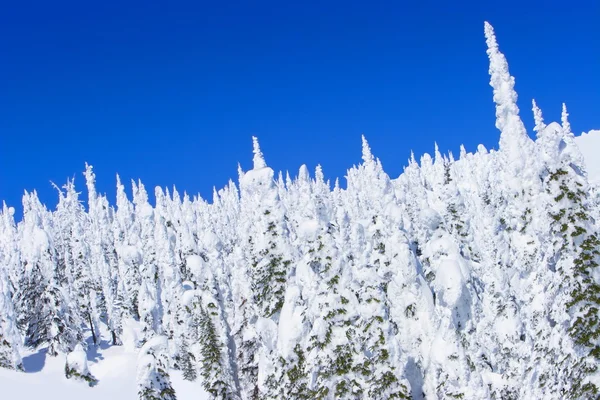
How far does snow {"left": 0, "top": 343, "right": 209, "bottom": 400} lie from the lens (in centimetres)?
4206

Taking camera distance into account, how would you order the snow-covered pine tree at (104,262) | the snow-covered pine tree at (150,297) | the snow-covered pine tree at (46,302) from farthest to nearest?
the snow-covered pine tree at (104,262)
the snow-covered pine tree at (150,297)
the snow-covered pine tree at (46,302)

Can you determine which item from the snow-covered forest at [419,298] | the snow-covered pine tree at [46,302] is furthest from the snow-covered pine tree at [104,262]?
the snow-covered forest at [419,298]

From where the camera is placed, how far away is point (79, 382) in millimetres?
47156

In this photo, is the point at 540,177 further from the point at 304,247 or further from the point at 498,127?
the point at 304,247

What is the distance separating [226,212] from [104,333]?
74.3 metres

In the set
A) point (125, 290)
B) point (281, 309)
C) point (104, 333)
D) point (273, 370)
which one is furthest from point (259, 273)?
point (104, 333)

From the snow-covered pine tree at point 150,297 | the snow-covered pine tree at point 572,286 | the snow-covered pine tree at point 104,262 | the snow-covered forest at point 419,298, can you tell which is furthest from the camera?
the snow-covered pine tree at point 104,262

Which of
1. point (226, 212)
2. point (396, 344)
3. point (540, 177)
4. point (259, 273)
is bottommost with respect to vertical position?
point (396, 344)

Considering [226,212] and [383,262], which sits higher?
[226,212]

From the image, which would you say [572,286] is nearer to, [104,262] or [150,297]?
[150,297]

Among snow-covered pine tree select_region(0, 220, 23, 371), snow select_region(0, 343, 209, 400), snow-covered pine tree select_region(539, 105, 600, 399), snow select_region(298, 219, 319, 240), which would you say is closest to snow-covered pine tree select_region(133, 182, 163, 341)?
snow select_region(0, 343, 209, 400)

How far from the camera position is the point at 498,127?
2266 centimetres

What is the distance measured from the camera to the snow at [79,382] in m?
42.1

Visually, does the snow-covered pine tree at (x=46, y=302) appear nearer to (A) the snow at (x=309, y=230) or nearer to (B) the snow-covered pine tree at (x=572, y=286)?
(A) the snow at (x=309, y=230)
